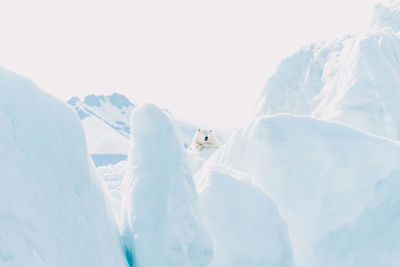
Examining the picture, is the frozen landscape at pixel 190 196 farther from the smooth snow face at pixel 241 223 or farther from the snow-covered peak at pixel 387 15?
the snow-covered peak at pixel 387 15

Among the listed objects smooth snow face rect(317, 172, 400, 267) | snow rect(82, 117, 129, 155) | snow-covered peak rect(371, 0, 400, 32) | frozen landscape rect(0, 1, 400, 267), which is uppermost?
snow-covered peak rect(371, 0, 400, 32)

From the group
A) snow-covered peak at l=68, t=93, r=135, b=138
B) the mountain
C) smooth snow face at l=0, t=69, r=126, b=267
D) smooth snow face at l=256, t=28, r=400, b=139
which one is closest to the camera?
smooth snow face at l=0, t=69, r=126, b=267

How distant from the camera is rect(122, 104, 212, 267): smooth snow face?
6.50 m

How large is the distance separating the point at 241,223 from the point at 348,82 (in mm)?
13997

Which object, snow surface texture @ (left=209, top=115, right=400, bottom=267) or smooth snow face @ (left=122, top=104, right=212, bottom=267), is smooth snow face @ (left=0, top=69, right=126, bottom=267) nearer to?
smooth snow face @ (left=122, top=104, right=212, bottom=267)

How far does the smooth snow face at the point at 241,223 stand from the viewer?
8047mm

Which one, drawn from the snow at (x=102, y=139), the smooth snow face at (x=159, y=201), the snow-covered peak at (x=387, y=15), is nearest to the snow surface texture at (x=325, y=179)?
the smooth snow face at (x=159, y=201)

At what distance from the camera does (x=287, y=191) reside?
1020 centimetres

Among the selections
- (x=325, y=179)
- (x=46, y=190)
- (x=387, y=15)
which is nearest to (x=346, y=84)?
(x=325, y=179)

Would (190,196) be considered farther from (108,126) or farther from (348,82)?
(108,126)

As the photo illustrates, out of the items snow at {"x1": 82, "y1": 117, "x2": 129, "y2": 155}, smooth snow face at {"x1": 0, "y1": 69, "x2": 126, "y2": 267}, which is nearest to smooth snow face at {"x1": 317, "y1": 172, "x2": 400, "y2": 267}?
smooth snow face at {"x1": 0, "y1": 69, "x2": 126, "y2": 267}

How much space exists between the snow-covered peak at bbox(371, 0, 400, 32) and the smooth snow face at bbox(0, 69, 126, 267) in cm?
2746

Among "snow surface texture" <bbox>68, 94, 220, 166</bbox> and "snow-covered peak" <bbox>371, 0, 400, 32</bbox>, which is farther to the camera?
"snow surface texture" <bbox>68, 94, 220, 166</bbox>

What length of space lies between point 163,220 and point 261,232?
2241 millimetres
